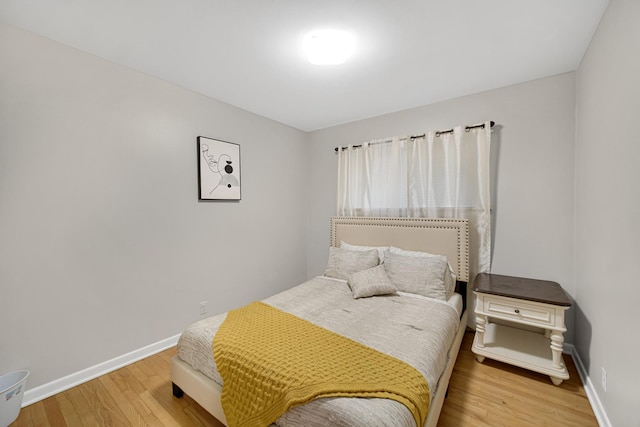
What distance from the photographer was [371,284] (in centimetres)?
238

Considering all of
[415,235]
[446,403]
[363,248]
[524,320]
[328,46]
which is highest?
[328,46]

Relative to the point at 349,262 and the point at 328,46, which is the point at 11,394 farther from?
the point at 328,46

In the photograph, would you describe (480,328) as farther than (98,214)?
Yes

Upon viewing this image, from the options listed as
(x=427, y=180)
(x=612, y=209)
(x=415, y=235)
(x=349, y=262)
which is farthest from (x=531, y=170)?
(x=349, y=262)

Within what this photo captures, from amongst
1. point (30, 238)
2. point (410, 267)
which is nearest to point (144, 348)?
point (30, 238)

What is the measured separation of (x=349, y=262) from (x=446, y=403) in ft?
4.63

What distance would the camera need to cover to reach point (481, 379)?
200cm

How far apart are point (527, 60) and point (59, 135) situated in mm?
3588

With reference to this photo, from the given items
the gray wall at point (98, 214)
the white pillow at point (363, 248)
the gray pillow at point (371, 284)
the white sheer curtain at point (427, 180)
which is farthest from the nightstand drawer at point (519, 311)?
the gray wall at point (98, 214)

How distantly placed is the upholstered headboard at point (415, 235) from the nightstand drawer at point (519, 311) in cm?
45

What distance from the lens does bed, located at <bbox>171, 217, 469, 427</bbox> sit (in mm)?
1090

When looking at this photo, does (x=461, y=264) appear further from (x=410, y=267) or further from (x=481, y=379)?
(x=481, y=379)

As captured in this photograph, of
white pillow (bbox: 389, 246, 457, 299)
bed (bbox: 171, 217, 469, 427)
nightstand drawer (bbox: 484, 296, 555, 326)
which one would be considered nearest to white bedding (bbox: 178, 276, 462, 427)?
bed (bbox: 171, 217, 469, 427)

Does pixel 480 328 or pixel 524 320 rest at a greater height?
pixel 524 320
